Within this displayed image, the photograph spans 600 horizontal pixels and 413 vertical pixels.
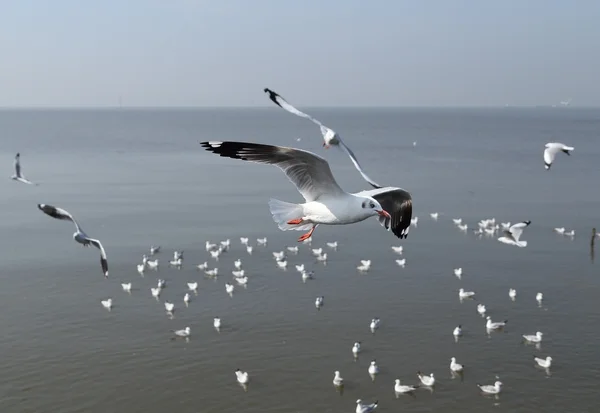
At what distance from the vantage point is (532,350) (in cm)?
2695

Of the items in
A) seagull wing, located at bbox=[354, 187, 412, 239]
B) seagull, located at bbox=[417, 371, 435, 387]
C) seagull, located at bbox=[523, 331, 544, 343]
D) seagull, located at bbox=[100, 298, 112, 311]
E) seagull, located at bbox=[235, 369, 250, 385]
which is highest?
seagull wing, located at bbox=[354, 187, 412, 239]

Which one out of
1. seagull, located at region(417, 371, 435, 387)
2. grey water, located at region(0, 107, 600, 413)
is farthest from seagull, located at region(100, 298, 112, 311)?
seagull, located at region(417, 371, 435, 387)

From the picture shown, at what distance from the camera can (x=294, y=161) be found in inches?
335

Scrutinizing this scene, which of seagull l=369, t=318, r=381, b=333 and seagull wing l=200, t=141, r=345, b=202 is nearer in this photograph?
seagull wing l=200, t=141, r=345, b=202

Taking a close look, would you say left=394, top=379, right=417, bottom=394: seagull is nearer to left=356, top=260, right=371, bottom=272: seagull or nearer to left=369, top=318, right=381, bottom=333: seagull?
left=369, top=318, right=381, bottom=333: seagull

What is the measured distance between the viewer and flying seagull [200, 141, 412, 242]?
7.91 meters

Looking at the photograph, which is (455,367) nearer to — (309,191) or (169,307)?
(169,307)

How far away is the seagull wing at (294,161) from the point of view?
774 centimetres

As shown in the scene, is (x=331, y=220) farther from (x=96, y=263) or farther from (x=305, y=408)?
(x=96, y=263)

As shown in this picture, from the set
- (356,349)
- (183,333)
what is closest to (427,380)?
(356,349)

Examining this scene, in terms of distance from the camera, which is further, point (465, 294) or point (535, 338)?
point (465, 294)

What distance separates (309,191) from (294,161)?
88cm

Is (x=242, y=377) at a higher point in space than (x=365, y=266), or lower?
lower

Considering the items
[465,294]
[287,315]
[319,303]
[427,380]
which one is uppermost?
[465,294]
